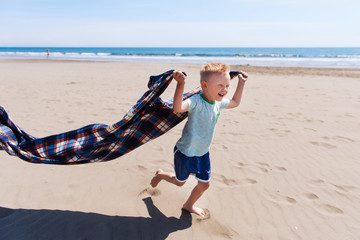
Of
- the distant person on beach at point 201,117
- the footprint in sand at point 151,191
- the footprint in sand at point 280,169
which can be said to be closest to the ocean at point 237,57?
the footprint in sand at point 280,169

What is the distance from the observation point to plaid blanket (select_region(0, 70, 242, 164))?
2.80 metres

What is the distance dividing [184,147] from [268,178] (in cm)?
179

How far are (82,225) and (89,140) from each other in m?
0.89

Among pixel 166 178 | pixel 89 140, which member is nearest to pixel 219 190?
pixel 166 178

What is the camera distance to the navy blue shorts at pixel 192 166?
2.74 meters

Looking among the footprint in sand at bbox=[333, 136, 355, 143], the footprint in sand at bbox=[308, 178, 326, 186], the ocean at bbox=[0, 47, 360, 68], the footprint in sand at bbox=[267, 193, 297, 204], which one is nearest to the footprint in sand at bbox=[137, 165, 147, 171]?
the footprint in sand at bbox=[267, 193, 297, 204]

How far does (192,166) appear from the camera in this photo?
109 inches

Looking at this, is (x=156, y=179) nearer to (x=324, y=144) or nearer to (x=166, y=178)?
(x=166, y=178)

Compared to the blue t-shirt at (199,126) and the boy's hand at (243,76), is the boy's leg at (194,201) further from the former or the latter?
the boy's hand at (243,76)

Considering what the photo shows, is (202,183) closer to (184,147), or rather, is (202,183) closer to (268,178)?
(184,147)

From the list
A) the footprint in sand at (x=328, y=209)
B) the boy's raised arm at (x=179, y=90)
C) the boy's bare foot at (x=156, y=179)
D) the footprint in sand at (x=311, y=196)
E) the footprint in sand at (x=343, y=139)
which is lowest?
the footprint in sand at (x=328, y=209)

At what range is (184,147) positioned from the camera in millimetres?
2713

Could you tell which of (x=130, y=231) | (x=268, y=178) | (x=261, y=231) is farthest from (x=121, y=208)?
(x=268, y=178)

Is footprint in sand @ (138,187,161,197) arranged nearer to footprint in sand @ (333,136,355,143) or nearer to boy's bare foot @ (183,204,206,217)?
boy's bare foot @ (183,204,206,217)
